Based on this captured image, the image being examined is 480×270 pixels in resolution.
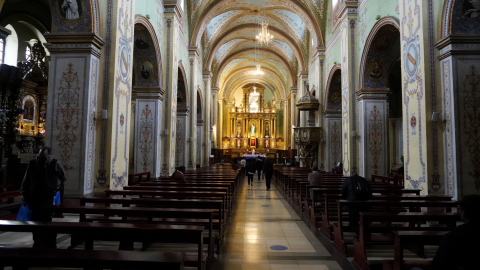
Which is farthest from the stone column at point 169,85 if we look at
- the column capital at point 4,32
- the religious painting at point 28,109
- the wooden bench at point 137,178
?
the column capital at point 4,32

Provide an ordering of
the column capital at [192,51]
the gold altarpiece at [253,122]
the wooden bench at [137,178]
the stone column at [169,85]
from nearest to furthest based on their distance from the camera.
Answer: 1. the wooden bench at [137,178]
2. the stone column at [169,85]
3. the column capital at [192,51]
4. the gold altarpiece at [253,122]

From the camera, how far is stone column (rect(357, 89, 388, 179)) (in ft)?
34.6

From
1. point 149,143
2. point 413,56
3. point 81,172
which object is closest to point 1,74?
point 149,143

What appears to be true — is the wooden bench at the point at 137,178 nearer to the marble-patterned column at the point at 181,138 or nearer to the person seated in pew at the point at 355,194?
the marble-patterned column at the point at 181,138

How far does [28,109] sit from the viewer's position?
483 inches

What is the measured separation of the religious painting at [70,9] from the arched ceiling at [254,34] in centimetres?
1001

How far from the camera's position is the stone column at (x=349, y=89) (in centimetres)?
1107

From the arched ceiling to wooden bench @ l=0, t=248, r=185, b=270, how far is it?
15.3 m

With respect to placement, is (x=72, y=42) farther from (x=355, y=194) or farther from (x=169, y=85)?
(x=355, y=194)

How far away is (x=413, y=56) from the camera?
23.0ft

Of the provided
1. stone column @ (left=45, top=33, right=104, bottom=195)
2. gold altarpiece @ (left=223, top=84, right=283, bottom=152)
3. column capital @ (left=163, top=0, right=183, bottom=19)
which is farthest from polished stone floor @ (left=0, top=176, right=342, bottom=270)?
gold altarpiece @ (left=223, top=84, right=283, bottom=152)

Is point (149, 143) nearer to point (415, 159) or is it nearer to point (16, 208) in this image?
point (16, 208)

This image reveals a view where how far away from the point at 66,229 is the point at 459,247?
108 inches

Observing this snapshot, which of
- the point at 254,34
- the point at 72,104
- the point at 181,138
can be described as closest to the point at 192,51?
the point at 181,138
